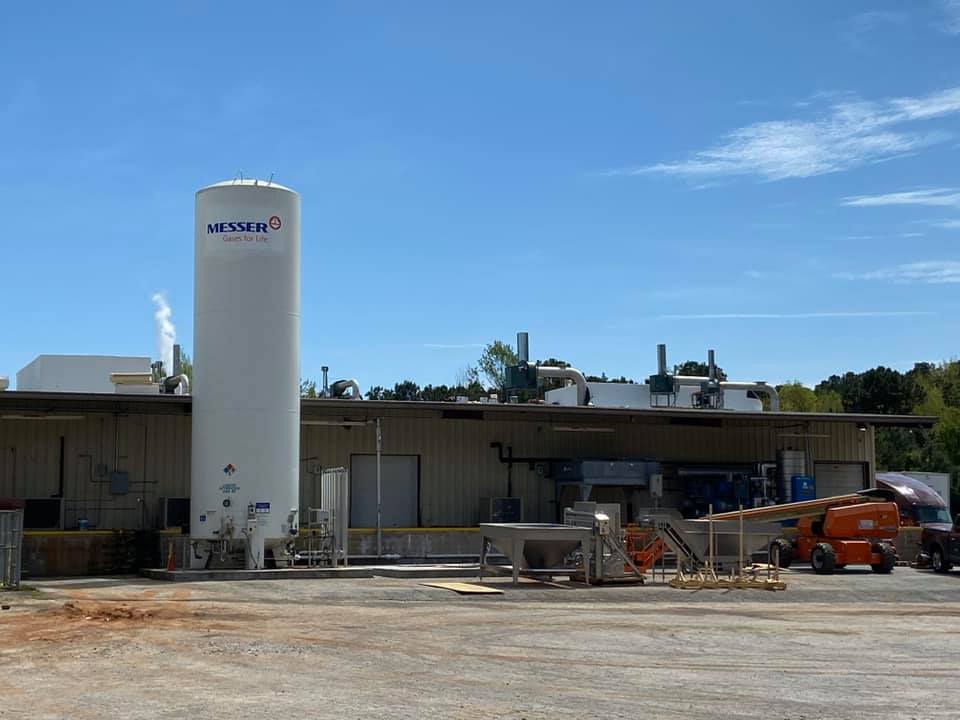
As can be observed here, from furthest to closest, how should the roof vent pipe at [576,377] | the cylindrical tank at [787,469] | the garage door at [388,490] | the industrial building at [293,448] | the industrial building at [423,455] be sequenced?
the roof vent pipe at [576,377]
the cylindrical tank at [787,469]
the garage door at [388,490]
the industrial building at [423,455]
the industrial building at [293,448]

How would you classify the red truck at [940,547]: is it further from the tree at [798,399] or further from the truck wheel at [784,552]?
the tree at [798,399]

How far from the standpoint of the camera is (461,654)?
1636 cm

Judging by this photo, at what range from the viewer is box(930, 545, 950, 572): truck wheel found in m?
33.9

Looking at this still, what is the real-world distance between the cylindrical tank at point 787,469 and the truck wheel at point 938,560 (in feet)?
20.0

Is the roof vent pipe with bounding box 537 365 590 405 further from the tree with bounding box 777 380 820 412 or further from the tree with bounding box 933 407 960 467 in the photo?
the tree with bounding box 777 380 820 412

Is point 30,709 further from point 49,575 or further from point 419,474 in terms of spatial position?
point 419,474

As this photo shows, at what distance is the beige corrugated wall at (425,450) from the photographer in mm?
33031

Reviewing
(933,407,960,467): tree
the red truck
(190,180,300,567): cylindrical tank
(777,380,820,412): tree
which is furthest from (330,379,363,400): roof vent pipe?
(777,380,820,412): tree

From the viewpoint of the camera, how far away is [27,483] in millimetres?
32719

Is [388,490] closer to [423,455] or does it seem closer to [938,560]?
[423,455]

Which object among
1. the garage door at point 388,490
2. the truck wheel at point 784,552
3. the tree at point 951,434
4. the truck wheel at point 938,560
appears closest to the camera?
the truck wheel at point 784,552

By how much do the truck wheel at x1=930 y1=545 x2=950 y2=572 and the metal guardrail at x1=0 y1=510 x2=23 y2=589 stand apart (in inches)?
963

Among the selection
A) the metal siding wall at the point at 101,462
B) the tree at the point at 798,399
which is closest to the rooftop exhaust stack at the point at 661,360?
the metal siding wall at the point at 101,462

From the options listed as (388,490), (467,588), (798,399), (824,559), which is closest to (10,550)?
(467,588)
